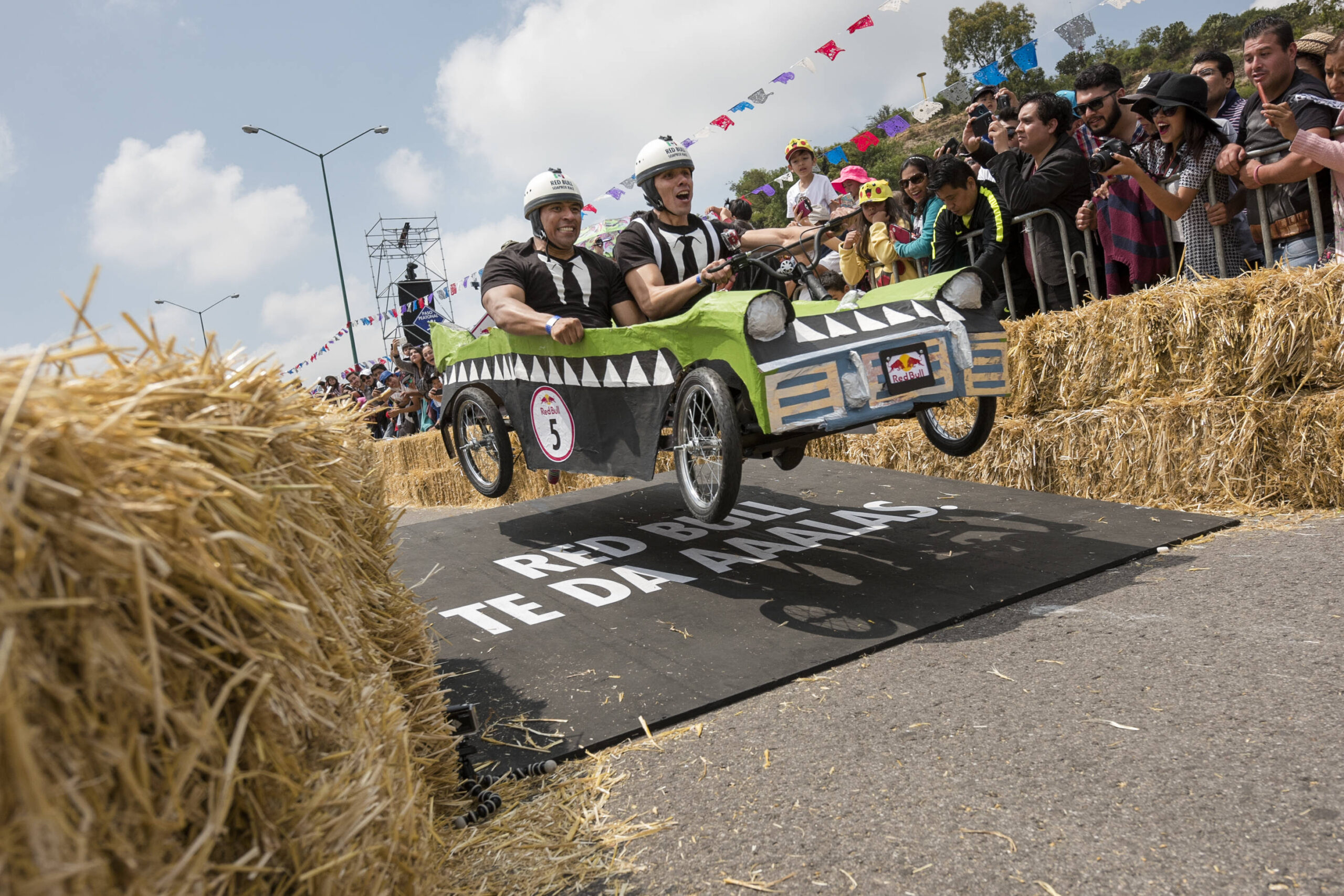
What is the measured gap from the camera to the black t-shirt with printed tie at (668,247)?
5.57 metres

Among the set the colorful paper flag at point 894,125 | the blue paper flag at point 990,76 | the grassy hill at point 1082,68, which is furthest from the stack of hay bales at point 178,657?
the grassy hill at point 1082,68

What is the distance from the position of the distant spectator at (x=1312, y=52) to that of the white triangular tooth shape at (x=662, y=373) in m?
4.38

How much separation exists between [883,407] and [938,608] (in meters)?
0.90

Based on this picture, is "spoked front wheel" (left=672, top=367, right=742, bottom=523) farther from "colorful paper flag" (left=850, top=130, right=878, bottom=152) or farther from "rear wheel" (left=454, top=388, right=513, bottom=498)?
"colorful paper flag" (left=850, top=130, right=878, bottom=152)

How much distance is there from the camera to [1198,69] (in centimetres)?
590

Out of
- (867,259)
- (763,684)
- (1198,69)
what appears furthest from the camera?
(867,259)

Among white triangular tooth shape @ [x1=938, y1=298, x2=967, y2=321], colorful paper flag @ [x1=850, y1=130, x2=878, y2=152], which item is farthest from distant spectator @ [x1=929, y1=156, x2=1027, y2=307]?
colorful paper flag @ [x1=850, y1=130, x2=878, y2=152]

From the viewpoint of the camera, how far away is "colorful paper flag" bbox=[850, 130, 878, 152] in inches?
402

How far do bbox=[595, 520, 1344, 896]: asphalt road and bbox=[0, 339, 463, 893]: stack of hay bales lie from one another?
865mm

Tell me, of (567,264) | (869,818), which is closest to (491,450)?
(567,264)

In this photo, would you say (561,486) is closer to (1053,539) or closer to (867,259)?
(867,259)

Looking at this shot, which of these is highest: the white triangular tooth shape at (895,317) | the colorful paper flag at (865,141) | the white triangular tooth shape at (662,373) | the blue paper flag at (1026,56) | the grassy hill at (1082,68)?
the grassy hill at (1082,68)

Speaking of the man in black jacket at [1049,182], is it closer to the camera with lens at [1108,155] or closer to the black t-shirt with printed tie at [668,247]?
the camera with lens at [1108,155]

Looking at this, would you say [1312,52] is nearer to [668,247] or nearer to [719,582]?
[668,247]
